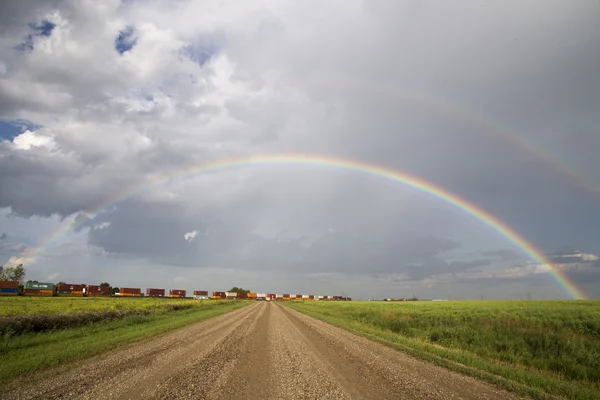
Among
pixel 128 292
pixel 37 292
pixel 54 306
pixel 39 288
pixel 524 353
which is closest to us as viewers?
pixel 524 353

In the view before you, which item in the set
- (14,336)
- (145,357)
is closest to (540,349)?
(145,357)

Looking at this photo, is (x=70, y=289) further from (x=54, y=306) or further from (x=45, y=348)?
(x=45, y=348)

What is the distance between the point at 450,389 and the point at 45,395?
11.5m

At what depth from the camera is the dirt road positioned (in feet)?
30.5

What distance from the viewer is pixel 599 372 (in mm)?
14406

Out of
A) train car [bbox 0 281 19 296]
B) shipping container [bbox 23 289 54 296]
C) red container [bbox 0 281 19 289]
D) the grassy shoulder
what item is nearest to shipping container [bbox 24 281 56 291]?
shipping container [bbox 23 289 54 296]

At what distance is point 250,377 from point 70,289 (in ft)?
405

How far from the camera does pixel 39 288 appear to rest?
3875 inches

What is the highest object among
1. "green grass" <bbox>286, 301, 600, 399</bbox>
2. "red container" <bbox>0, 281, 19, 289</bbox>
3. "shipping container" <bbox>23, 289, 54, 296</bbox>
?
"green grass" <bbox>286, 301, 600, 399</bbox>

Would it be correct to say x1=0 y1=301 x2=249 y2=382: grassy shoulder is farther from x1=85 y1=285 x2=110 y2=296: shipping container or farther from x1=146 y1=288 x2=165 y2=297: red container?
x1=146 y1=288 x2=165 y2=297: red container

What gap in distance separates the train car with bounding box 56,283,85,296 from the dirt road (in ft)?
369

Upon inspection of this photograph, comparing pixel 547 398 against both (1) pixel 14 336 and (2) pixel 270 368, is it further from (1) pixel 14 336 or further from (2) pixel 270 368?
(1) pixel 14 336

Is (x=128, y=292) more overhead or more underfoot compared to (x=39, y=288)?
more underfoot

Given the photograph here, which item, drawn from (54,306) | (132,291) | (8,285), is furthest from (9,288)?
(54,306)
